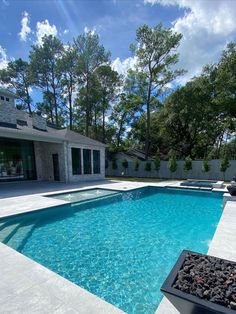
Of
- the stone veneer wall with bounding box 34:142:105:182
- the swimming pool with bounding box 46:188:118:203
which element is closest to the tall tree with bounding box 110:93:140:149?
the stone veneer wall with bounding box 34:142:105:182

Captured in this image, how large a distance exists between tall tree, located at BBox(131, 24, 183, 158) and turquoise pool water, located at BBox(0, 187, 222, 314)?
13238mm

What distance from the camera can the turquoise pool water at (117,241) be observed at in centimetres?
307

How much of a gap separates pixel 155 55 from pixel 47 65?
475 inches

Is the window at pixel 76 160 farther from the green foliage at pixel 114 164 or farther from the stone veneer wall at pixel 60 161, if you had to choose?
the green foliage at pixel 114 164

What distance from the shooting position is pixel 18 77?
23.2m

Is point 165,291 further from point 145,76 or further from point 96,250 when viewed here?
point 145,76

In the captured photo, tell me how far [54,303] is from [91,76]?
22.4 m

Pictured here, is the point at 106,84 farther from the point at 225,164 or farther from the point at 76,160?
the point at 225,164

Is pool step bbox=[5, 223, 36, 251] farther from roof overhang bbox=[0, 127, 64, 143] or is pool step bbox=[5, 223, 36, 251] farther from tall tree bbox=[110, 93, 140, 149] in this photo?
tall tree bbox=[110, 93, 140, 149]

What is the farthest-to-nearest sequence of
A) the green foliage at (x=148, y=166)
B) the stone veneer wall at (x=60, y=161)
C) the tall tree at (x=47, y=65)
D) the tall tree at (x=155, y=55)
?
1. the tall tree at (x=47, y=65)
2. the tall tree at (x=155, y=55)
3. the green foliage at (x=148, y=166)
4. the stone veneer wall at (x=60, y=161)

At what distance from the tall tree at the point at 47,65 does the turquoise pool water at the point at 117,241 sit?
747 inches

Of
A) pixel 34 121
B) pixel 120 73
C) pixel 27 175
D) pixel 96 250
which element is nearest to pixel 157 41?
pixel 120 73

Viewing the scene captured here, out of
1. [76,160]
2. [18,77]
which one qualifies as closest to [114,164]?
[76,160]

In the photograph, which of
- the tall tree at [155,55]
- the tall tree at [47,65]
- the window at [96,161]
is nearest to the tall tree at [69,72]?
the tall tree at [47,65]
